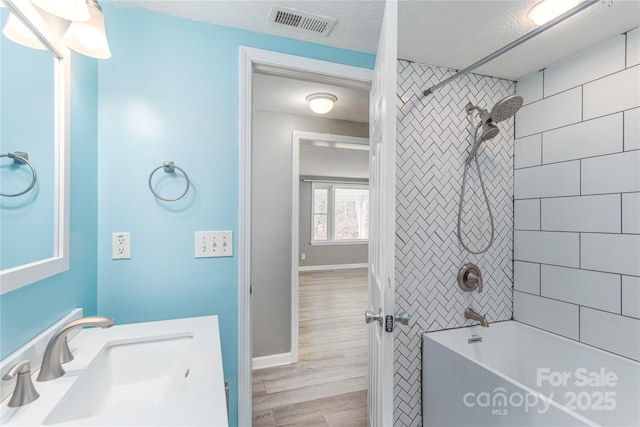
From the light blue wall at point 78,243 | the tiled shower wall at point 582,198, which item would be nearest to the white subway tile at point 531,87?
the tiled shower wall at point 582,198

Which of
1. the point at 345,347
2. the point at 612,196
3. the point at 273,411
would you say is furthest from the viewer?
the point at 345,347

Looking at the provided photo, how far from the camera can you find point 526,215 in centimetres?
182

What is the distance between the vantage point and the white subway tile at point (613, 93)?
4.37ft

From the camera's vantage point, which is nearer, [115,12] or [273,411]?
[115,12]

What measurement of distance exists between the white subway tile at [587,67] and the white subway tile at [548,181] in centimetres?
44

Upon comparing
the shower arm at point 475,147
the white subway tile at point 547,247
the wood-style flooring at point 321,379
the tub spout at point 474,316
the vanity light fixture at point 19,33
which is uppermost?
the vanity light fixture at point 19,33

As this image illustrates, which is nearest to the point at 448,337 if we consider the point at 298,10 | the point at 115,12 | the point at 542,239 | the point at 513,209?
the point at 542,239

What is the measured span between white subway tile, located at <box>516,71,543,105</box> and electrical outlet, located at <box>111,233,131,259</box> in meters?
2.39

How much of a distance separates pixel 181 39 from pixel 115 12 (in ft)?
0.90

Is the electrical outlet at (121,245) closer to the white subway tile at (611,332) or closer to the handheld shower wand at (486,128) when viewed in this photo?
the handheld shower wand at (486,128)

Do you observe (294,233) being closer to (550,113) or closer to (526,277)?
(526,277)

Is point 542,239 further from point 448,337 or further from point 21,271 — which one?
point 21,271

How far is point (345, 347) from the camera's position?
2.78 m

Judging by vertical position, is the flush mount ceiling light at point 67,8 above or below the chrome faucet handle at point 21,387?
above
